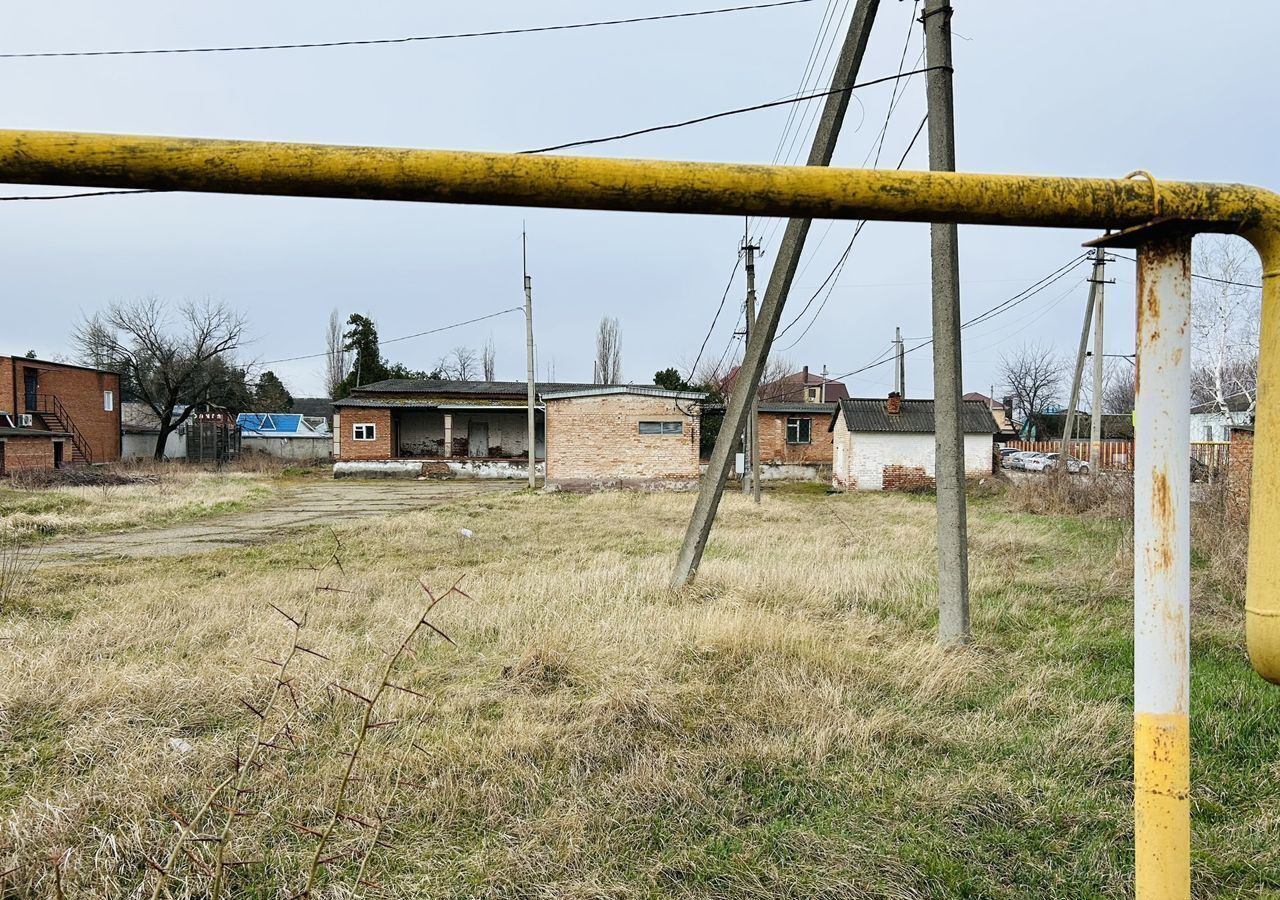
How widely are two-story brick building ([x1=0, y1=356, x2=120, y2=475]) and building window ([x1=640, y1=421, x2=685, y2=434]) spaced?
20.5 metres

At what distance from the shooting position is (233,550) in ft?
36.0

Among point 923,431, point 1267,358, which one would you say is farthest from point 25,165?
point 923,431

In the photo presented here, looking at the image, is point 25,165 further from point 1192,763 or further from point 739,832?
point 1192,763

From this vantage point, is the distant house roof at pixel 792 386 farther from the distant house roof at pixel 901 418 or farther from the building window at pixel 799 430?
the distant house roof at pixel 901 418

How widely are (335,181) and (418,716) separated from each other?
9.91 ft

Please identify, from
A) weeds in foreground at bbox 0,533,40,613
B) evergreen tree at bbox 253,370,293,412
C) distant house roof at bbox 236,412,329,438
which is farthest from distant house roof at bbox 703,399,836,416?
evergreen tree at bbox 253,370,293,412

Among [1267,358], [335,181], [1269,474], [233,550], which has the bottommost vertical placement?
[233,550]

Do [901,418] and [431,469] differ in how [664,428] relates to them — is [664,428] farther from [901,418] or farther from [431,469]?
Result: [431,469]

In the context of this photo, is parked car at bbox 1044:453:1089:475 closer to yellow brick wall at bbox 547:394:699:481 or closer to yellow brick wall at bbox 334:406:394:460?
yellow brick wall at bbox 547:394:699:481

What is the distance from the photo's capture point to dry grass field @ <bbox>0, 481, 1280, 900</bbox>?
243 cm

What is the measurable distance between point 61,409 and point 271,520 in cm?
2644

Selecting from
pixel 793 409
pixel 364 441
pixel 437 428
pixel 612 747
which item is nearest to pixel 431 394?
pixel 437 428

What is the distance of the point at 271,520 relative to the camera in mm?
16031

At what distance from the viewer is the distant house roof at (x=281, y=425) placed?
4691cm
